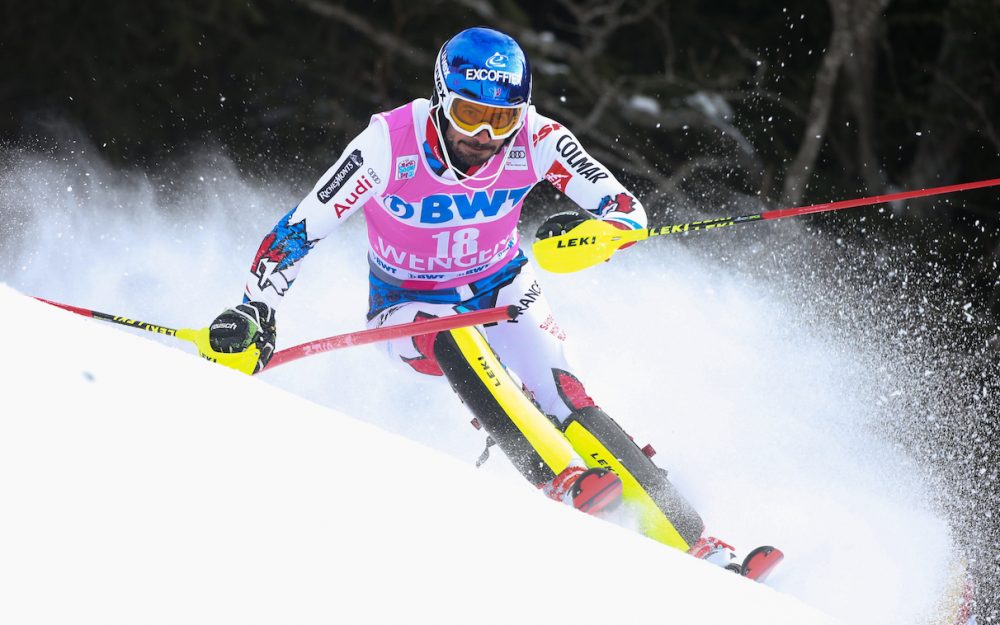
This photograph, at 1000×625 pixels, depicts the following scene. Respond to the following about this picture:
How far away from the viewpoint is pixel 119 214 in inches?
271

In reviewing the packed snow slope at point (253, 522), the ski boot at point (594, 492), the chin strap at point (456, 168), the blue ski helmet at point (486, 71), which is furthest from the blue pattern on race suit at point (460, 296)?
the packed snow slope at point (253, 522)

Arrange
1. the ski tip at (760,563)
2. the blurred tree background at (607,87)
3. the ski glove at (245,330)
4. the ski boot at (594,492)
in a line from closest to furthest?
the ski boot at (594,492)
the ski tip at (760,563)
the ski glove at (245,330)
the blurred tree background at (607,87)

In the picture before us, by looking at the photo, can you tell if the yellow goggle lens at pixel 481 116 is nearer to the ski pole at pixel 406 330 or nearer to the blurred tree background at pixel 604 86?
the ski pole at pixel 406 330

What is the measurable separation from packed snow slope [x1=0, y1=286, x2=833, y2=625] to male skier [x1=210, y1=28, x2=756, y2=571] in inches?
27.5

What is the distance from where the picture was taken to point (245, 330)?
3.27 metres

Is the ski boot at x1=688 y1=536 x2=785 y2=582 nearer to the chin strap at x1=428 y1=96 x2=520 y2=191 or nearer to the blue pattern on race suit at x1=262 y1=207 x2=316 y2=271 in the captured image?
the chin strap at x1=428 y1=96 x2=520 y2=191

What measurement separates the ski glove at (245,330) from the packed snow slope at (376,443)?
518 mm

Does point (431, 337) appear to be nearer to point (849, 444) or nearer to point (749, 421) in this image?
point (749, 421)

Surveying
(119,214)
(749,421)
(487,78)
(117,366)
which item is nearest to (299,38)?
(119,214)

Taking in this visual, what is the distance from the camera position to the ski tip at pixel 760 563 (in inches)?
123

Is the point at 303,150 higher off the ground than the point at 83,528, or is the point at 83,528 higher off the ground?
the point at 303,150

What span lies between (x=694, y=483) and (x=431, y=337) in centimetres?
167

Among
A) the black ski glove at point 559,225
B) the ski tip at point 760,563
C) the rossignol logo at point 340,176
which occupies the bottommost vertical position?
the ski tip at point 760,563

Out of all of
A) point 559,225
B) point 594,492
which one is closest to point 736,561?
point 594,492
